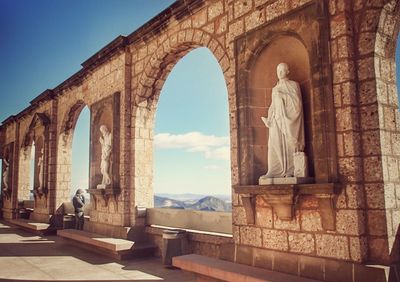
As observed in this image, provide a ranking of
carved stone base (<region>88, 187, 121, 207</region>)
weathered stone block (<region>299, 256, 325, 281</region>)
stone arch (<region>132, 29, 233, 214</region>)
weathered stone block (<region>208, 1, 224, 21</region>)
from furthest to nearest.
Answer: carved stone base (<region>88, 187, 121, 207</region>)
stone arch (<region>132, 29, 233, 214</region>)
weathered stone block (<region>208, 1, 224, 21</region>)
weathered stone block (<region>299, 256, 325, 281</region>)

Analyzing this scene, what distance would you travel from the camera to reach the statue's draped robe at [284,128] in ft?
12.8

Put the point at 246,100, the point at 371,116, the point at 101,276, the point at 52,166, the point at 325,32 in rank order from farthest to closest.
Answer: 1. the point at 52,166
2. the point at 101,276
3. the point at 246,100
4. the point at 325,32
5. the point at 371,116

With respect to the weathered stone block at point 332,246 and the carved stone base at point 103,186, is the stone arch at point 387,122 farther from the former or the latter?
the carved stone base at point 103,186

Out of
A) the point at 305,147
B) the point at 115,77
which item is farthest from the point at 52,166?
the point at 305,147

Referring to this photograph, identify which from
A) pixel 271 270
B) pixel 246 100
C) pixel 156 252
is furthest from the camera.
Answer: pixel 156 252

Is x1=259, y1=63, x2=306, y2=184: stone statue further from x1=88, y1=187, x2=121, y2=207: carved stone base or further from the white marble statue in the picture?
the white marble statue

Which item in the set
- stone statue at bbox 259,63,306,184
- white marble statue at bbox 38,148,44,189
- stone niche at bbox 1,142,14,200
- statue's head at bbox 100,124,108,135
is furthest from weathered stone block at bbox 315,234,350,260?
stone niche at bbox 1,142,14,200

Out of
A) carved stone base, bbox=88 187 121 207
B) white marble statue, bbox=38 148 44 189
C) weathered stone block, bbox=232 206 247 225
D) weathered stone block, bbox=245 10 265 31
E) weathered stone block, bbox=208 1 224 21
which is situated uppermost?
weathered stone block, bbox=208 1 224 21

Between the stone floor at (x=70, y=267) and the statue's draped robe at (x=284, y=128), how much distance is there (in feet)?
7.02

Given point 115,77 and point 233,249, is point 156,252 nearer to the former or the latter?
point 233,249

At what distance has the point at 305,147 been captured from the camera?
3.87 metres

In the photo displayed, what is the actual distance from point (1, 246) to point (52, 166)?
3.36 m

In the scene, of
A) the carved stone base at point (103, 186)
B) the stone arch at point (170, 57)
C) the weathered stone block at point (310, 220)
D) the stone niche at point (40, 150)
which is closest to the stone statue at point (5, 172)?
the stone niche at point (40, 150)

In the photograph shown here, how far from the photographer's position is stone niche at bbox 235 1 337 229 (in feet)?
11.7
